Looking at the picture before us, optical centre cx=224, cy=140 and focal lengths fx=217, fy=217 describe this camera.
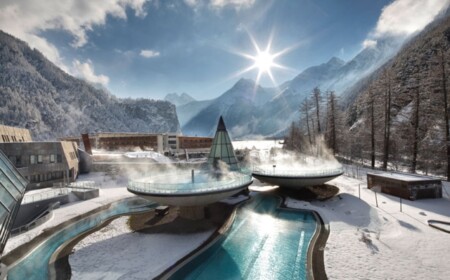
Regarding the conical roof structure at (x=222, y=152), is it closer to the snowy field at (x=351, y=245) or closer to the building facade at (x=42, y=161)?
the snowy field at (x=351, y=245)

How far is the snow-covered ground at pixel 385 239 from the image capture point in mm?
9797

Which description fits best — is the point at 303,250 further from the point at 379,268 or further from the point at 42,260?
the point at 42,260

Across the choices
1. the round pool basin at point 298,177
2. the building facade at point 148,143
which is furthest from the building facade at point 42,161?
the building facade at point 148,143

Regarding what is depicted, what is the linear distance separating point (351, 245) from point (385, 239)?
2211 millimetres

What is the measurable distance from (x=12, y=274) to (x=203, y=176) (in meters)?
12.8

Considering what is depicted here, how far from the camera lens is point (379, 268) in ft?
32.6

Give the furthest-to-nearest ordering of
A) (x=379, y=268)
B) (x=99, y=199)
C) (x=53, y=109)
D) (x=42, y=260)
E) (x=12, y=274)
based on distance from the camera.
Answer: (x=53, y=109), (x=99, y=199), (x=42, y=260), (x=12, y=274), (x=379, y=268)

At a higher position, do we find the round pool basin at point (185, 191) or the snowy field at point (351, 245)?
the round pool basin at point (185, 191)

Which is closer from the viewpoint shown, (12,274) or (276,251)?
(12,274)

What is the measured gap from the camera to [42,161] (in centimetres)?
2658

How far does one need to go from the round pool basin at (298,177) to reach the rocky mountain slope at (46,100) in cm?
11597

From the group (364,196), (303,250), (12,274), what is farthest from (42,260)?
(364,196)

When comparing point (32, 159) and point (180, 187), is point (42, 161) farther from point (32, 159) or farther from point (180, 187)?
point (180, 187)

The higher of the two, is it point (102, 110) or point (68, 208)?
point (102, 110)
